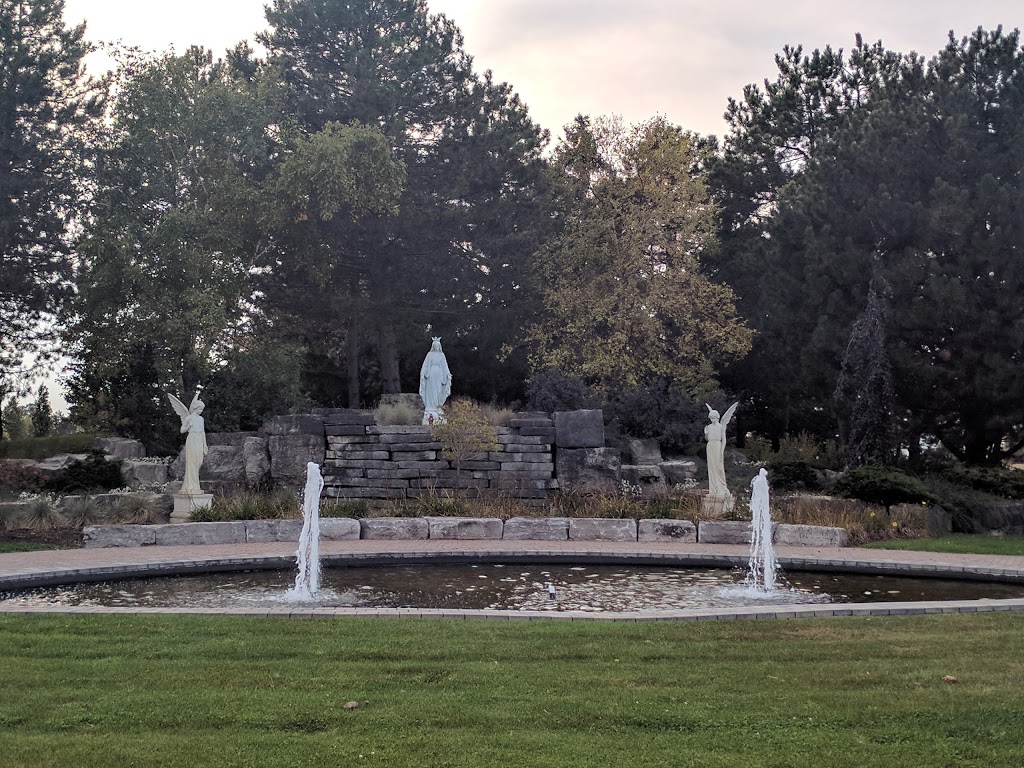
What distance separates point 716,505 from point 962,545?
3320 mm

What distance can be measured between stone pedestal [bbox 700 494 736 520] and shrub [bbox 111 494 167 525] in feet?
25.6

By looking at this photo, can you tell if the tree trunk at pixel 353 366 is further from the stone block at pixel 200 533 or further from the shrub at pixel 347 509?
the stone block at pixel 200 533

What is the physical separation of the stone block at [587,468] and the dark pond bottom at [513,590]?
565cm

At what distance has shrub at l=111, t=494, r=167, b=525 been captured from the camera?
45.7ft

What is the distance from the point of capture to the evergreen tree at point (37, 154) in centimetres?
2330

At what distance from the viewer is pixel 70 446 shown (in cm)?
2064

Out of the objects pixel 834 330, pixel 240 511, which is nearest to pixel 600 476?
pixel 240 511

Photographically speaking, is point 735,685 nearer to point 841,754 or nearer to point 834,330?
point 841,754

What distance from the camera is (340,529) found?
13547 mm

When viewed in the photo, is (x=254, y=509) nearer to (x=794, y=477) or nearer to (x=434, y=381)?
(x=434, y=381)

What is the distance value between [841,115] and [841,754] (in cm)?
2626

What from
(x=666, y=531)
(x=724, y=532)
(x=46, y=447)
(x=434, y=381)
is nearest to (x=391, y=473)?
(x=434, y=381)

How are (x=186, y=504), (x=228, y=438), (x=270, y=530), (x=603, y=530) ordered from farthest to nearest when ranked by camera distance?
(x=228, y=438) → (x=186, y=504) → (x=603, y=530) → (x=270, y=530)

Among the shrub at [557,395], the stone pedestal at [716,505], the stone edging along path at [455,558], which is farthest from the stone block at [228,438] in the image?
the stone pedestal at [716,505]
